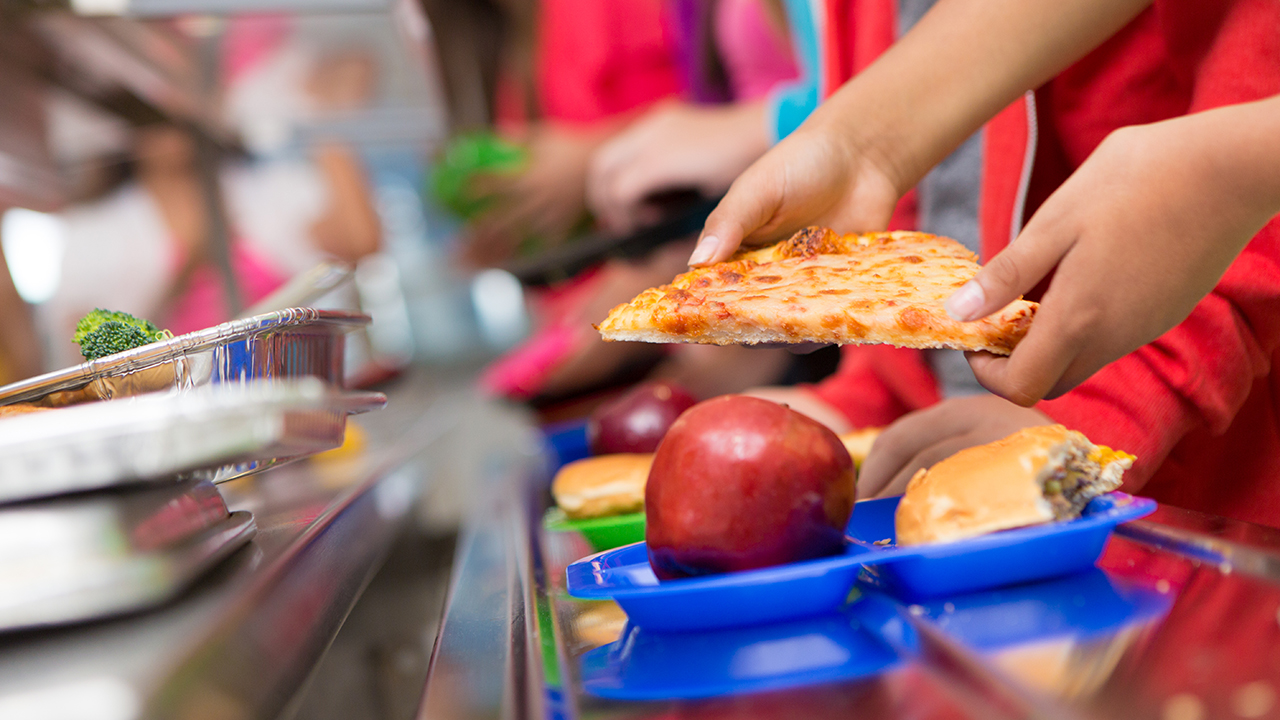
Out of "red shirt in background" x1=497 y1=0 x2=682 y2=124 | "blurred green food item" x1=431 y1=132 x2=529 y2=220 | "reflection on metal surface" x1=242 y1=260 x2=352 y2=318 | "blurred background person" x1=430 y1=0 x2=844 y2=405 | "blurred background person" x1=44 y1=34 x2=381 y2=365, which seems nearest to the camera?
"reflection on metal surface" x1=242 y1=260 x2=352 y2=318

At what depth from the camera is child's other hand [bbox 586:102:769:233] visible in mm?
1477

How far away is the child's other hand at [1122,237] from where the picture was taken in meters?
0.55

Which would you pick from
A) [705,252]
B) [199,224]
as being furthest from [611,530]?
[199,224]

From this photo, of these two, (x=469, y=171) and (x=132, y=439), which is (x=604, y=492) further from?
(x=469, y=171)

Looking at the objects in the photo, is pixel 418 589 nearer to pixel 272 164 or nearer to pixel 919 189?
pixel 919 189

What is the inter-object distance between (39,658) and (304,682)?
6.1 inches

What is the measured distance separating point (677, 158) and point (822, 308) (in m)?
1.01

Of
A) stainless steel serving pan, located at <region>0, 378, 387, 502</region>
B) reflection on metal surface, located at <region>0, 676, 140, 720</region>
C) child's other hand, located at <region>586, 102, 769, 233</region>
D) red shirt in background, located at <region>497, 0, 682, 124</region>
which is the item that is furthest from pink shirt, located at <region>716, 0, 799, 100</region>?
reflection on metal surface, located at <region>0, 676, 140, 720</region>

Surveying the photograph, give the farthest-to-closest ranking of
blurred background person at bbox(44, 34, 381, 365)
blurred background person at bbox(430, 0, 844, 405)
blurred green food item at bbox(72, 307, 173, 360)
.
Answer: blurred background person at bbox(430, 0, 844, 405)
blurred background person at bbox(44, 34, 381, 365)
blurred green food item at bbox(72, 307, 173, 360)

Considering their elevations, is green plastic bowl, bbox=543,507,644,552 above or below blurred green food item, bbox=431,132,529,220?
below

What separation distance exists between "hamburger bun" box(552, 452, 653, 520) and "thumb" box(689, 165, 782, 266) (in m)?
0.30

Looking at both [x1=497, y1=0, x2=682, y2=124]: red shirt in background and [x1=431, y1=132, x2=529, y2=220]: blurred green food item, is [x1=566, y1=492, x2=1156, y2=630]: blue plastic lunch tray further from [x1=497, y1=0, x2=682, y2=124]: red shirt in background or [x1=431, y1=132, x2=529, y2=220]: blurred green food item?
[x1=497, y1=0, x2=682, y2=124]: red shirt in background

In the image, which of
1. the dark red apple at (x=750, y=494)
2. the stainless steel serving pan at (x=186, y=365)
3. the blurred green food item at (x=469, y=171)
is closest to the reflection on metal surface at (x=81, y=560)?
the stainless steel serving pan at (x=186, y=365)

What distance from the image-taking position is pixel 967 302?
1.72 feet
